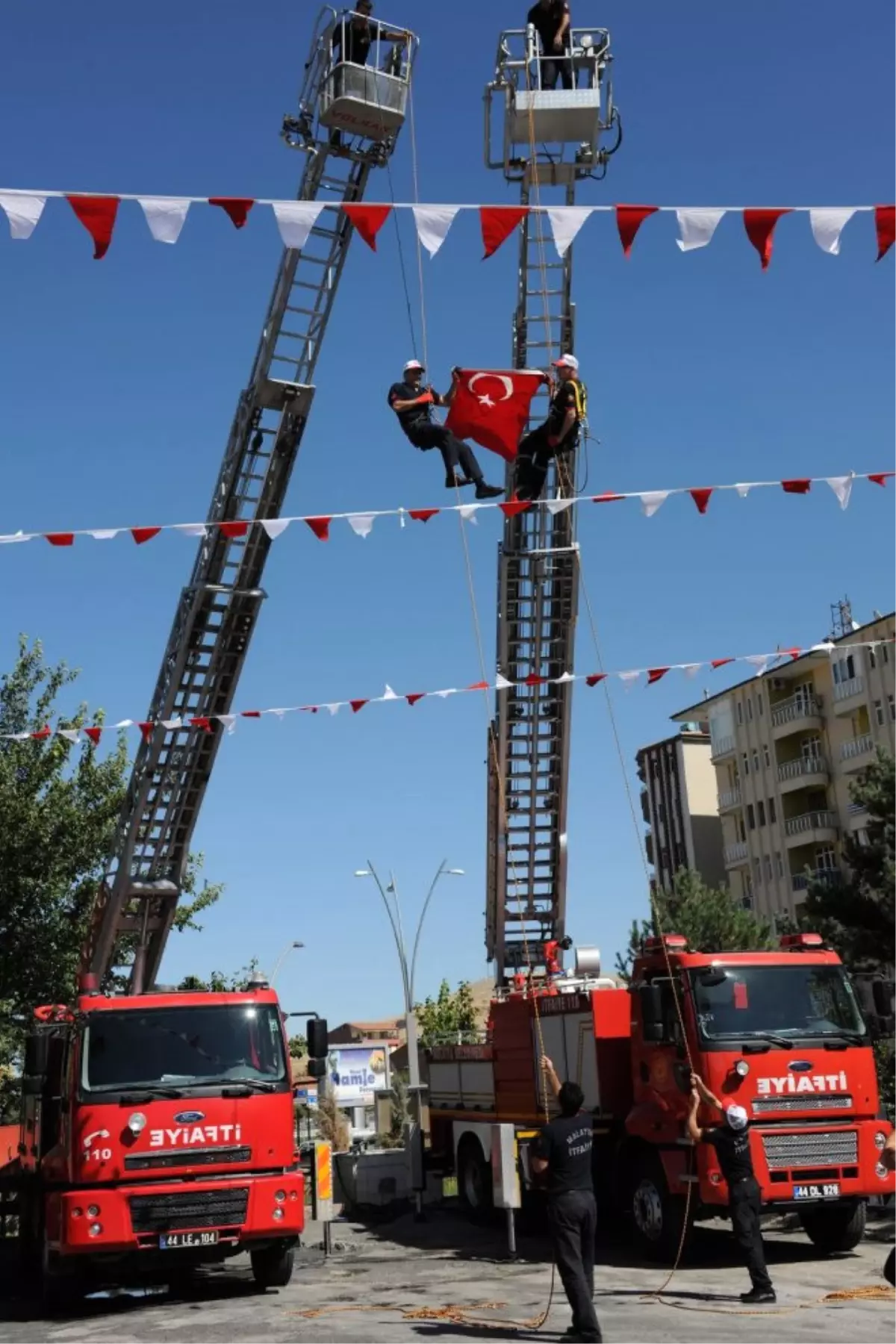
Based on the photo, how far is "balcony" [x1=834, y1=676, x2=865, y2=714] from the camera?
5331 centimetres

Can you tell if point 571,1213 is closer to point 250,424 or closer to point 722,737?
point 250,424

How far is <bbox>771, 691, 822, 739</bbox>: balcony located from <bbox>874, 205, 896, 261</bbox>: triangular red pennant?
158 ft

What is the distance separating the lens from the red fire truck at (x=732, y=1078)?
41.2 feet

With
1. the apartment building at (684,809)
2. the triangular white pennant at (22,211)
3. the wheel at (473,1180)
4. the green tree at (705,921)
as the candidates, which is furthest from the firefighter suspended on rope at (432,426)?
the apartment building at (684,809)

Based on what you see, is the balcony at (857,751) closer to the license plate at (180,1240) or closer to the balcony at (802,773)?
the balcony at (802,773)

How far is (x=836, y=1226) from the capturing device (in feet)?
44.0

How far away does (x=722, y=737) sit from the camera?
62938 mm

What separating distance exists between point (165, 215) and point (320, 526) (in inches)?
166

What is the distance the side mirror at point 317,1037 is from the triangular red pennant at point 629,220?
797 cm

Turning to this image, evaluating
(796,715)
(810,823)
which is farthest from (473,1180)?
(796,715)

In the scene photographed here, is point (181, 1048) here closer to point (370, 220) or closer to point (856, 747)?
point (370, 220)

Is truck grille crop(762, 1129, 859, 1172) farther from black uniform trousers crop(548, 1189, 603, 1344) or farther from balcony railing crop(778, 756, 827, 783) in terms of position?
balcony railing crop(778, 756, 827, 783)

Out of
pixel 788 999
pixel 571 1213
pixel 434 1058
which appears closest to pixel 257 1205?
pixel 571 1213

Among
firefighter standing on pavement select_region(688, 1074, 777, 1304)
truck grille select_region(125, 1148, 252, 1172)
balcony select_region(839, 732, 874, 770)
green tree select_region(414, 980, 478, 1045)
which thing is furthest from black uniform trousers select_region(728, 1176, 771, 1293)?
balcony select_region(839, 732, 874, 770)
